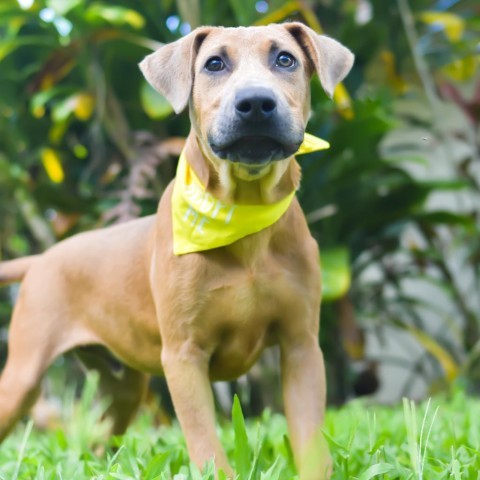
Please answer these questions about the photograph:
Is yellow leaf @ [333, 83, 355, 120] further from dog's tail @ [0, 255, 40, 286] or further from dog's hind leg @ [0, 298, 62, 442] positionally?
dog's hind leg @ [0, 298, 62, 442]

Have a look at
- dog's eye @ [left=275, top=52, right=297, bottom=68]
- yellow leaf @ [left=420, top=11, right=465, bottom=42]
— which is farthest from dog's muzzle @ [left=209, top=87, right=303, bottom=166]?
yellow leaf @ [left=420, top=11, right=465, bottom=42]

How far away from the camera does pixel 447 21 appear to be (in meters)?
6.15

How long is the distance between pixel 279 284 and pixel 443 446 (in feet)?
3.36

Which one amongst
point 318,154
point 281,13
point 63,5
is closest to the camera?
point 63,5

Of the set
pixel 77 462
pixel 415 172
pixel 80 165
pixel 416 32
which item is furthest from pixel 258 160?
pixel 415 172

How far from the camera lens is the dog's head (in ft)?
7.91

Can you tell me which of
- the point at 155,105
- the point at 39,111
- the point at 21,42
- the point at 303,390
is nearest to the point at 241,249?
the point at 303,390

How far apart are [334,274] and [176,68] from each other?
103 inches

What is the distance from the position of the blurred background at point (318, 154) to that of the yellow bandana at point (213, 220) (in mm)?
2216

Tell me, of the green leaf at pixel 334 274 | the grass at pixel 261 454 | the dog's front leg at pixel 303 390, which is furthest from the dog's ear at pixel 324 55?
the green leaf at pixel 334 274

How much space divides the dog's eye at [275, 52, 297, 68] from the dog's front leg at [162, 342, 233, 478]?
0.98 m

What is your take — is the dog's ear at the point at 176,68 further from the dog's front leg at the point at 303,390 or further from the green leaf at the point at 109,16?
→ the green leaf at the point at 109,16

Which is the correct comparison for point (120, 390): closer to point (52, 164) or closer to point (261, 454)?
point (261, 454)

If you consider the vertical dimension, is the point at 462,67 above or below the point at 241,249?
below
